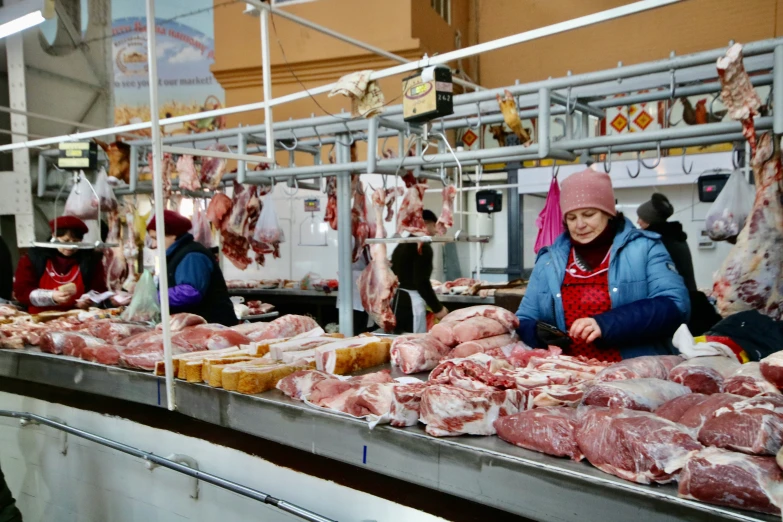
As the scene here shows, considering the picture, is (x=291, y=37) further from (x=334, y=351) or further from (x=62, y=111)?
(x=334, y=351)

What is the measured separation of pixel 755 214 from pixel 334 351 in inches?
85.9

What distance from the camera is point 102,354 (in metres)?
3.18

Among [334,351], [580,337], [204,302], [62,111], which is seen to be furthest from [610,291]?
[62,111]

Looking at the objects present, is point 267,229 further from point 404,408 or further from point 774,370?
point 774,370

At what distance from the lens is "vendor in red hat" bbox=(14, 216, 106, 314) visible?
5.30 meters

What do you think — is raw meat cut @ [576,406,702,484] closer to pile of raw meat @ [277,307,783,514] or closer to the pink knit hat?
pile of raw meat @ [277,307,783,514]

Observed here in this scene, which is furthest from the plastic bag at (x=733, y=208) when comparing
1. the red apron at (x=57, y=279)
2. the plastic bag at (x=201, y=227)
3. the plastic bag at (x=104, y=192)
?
the plastic bag at (x=104, y=192)

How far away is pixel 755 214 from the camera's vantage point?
299 centimetres

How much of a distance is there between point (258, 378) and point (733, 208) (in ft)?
11.2

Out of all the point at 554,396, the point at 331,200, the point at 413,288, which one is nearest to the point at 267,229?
the point at 331,200

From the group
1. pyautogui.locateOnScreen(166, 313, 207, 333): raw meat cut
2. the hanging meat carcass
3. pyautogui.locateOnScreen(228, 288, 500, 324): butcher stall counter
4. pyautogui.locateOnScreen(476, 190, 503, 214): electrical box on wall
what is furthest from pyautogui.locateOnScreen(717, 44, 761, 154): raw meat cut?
pyautogui.locateOnScreen(228, 288, 500, 324): butcher stall counter

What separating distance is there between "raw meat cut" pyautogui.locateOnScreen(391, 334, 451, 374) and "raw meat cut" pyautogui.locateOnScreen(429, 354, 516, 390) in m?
0.39

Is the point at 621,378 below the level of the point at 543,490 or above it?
above

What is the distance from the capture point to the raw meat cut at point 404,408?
6.47 ft
